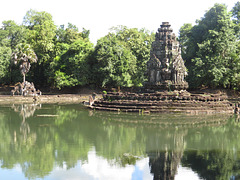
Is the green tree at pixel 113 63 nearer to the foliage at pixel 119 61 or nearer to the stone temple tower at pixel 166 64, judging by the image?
the foliage at pixel 119 61

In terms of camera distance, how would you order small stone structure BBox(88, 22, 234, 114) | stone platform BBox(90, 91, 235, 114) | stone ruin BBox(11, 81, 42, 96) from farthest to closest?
1. stone ruin BBox(11, 81, 42, 96)
2. small stone structure BBox(88, 22, 234, 114)
3. stone platform BBox(90, 91, 235, 114)

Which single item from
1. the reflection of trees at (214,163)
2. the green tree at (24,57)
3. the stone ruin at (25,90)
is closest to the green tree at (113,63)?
the stone ruin at (25,90)

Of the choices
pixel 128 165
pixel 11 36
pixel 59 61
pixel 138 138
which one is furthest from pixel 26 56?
pixel 128 165

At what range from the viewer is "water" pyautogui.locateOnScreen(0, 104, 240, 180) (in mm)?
7250

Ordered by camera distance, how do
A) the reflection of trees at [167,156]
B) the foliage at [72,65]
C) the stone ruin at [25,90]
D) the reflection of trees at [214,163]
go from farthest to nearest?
the foliage at [72,65] < the stone ruin at [25,90] < the reflection of trees at [167,156] < the reflection of trees at [214,163]

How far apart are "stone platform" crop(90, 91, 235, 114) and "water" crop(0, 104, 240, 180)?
342cm

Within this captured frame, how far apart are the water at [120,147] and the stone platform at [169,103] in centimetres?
342

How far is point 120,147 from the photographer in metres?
9.72

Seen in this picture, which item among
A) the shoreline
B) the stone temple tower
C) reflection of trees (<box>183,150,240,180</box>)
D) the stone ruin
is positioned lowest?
reflection of trees (<box>183,150,240,180</box>)

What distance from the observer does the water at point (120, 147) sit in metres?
7.25

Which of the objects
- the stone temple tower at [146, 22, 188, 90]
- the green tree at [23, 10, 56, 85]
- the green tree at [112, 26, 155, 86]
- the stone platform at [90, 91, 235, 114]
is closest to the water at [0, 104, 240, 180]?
the stone platform at [90, 91, 235, 114]

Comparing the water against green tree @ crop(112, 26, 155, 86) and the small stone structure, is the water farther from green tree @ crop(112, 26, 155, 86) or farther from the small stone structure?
green tree @ crop(112, 26, 155, 86)

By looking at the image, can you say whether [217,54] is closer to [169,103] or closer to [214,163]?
[169,103]

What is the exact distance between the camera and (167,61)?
21922 mm
